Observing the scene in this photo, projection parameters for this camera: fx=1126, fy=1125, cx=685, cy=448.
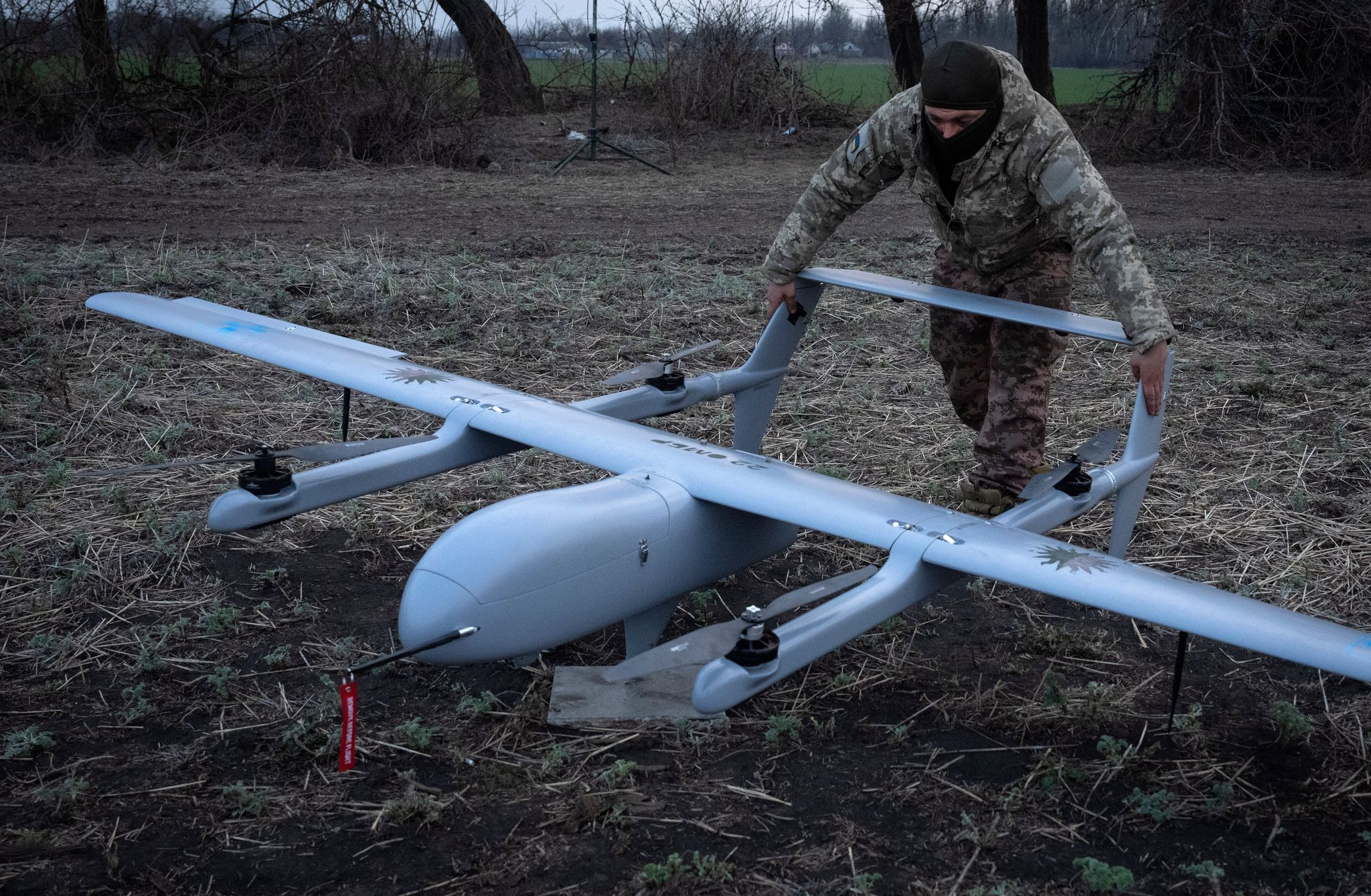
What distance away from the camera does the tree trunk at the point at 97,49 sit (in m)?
14.7

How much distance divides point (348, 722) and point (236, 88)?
14244 mm

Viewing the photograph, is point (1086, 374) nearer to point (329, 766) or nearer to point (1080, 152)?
point (1080, 152)

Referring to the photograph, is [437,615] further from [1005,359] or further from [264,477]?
[1005,359]

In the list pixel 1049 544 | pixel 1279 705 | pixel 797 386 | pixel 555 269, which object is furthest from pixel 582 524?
pixel 555 269

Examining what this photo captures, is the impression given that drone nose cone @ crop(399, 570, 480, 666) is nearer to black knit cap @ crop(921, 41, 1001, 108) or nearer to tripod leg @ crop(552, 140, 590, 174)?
black knit cap @ crop(921, 41, 1001, 108)

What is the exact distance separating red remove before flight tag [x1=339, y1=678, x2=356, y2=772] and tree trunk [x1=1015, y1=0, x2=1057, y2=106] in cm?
1723

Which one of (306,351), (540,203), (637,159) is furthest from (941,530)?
(637,159)

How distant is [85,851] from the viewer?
10.4ft

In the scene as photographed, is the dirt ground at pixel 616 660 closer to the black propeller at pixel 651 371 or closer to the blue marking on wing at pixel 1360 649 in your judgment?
the blue marking on wing at pixel 1360 649

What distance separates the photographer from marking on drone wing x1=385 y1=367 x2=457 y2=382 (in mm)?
4680

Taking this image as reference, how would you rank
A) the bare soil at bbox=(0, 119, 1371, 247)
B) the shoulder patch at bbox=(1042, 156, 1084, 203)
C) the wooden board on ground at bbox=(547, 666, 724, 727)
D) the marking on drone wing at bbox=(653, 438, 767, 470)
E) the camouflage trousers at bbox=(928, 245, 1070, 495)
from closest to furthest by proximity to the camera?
the wooden board on ground at bbox=(547, 666, 724, 727), the marking on drone wing at bbox=(653, 438, 767, 470), the shoulder patch at bbox=(1042, 156, 1084, 203), the camouflage trousers at bbox=(928, 245, 1070, 495), the bare soil at bbox=(0, 119, 1371, 247)

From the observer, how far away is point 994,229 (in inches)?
194

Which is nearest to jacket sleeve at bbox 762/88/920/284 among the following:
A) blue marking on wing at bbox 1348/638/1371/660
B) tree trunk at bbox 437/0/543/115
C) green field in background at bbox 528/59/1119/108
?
blue marking on wing at bbox 1348/638/1371/660

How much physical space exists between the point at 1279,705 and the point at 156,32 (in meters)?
15.8
